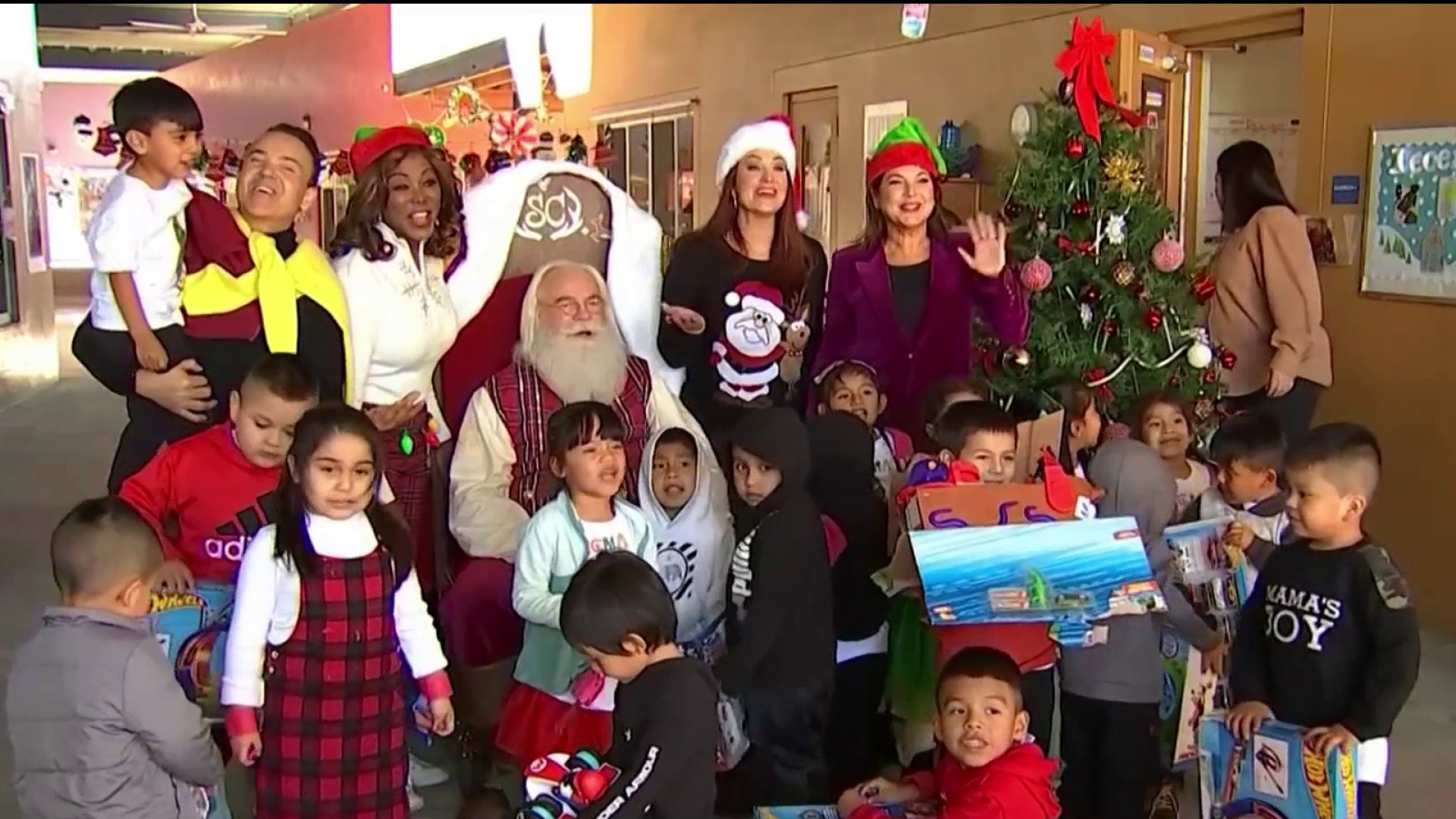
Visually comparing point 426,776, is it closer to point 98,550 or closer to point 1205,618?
point 98,550

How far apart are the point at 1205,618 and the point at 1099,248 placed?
1696mm

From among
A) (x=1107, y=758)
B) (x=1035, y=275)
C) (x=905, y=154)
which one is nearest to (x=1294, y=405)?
(x=1035, y=275)

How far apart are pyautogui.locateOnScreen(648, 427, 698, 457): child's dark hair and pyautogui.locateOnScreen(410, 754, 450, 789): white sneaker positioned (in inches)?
43.1

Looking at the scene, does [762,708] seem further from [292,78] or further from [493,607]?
[292,78]

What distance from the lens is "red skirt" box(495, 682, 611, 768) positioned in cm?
295

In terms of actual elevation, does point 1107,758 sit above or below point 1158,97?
below

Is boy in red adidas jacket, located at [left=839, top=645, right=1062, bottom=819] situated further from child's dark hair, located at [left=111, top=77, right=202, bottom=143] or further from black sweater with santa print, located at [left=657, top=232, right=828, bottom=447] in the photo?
child's dark hair, located at [left=111, top=77, right=202, bottom=143]

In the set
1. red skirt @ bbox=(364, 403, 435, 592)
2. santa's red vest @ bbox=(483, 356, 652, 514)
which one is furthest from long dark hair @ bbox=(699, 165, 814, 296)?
red skirt @ bbox=(364, 403, 435, 592)

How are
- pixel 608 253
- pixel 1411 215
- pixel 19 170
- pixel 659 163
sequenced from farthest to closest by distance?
pixel 659 163
pixel 19 170
pixel 1411 215
pixel 608 253

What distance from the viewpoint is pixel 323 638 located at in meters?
2.49

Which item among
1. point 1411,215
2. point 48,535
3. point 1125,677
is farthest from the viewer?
point 48,535

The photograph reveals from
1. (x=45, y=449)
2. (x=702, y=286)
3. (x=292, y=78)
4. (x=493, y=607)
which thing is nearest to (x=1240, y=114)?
(x=702, y=286)

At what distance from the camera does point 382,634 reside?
2543 millimetres

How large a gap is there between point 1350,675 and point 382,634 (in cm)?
181
